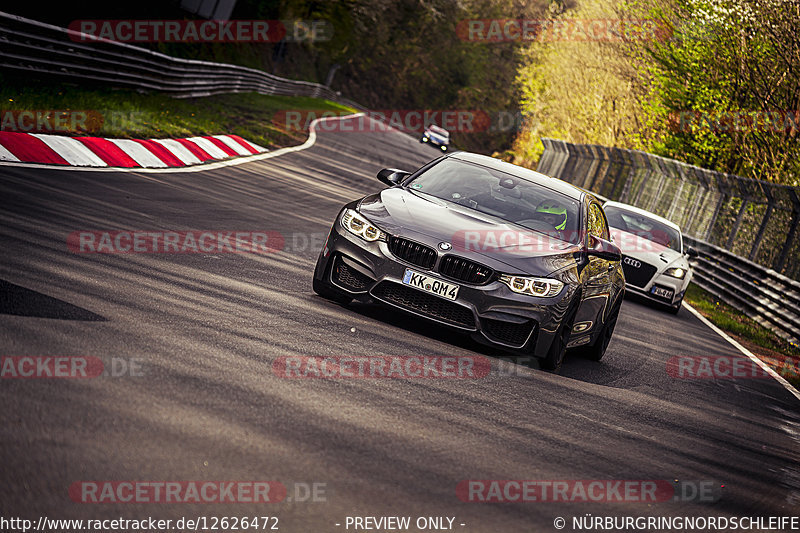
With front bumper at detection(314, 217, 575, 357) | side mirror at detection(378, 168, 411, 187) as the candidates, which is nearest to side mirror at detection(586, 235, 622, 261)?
front bumper at detection(314, 217, 575, 357)

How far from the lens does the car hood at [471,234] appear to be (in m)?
8.70

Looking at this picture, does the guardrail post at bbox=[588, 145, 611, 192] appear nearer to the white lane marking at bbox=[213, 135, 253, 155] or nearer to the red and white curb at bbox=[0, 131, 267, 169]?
the white lane marking at bbox=[213, 135, 253, 155]

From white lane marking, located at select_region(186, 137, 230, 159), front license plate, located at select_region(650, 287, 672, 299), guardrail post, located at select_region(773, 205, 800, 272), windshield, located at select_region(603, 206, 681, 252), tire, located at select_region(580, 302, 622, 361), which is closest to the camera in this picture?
tire, located at select_region(580, 302, 622, 361)

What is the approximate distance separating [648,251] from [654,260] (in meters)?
0.42

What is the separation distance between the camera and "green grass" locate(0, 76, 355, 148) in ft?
58.5

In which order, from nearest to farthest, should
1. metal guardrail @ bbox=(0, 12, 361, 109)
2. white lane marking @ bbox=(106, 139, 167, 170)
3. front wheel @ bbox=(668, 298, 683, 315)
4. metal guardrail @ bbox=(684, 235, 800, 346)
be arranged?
1. white lane marking @ bbox=(106, 139, 167, 170)
2. metal guardrail @ bbox=(0, 12, 361, 109)
3. front wheel @ bbox=(668, 298, 683, 315)
4. metal guardrail @ bbox=(684, 235, 800, 346)

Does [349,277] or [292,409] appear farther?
[349,277]

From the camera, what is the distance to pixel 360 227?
9039 millimetres

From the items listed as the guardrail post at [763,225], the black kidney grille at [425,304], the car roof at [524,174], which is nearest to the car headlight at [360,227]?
the black kidney grille at [425,304]

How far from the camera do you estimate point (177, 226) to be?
1179cm

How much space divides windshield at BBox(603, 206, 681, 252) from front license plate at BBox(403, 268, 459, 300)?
1166 cm

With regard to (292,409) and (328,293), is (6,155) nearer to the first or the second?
(328,293)

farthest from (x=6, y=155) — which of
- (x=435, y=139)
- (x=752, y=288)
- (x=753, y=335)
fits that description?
(x=435, y=139)

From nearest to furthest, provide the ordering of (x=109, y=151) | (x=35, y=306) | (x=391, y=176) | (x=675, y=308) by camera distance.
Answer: (x=35, y=306) → (x=391, y=176) → (x=109, y=151) → (x=675, y=308)
